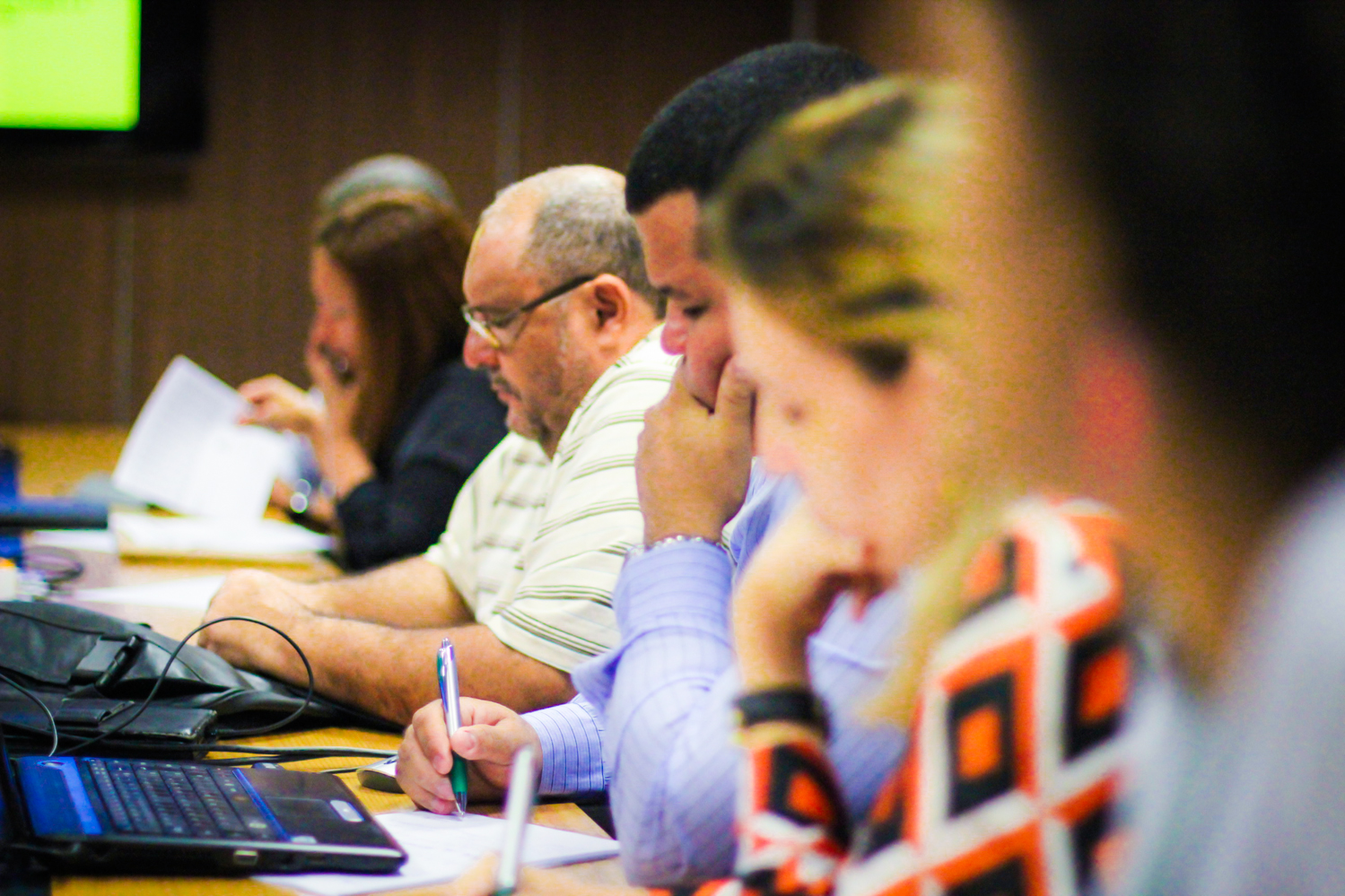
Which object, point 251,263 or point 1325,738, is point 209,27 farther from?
point 1325,738

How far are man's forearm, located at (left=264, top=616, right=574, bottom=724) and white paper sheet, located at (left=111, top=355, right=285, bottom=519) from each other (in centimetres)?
115

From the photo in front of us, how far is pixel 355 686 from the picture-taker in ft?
4.62

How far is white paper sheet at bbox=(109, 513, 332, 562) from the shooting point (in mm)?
2348

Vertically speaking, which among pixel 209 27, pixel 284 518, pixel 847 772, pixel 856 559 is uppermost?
pixel 209 27

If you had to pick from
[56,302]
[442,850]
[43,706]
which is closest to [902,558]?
[442,850]

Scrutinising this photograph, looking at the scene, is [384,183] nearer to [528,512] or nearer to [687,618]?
[528,512]

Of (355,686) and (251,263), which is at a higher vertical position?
(251,263)

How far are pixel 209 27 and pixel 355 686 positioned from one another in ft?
12.9

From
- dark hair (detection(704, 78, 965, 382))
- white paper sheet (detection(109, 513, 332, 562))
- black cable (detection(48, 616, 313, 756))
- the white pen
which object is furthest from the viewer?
white paper sheet (detection(109, 513, 332, 562))

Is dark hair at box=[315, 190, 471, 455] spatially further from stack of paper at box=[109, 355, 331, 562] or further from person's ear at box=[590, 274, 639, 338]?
person's ear at box=[590, 274, 639, 338]

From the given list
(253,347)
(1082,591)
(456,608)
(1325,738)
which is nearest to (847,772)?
(1082,591)

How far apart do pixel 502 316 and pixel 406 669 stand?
1.76 ft

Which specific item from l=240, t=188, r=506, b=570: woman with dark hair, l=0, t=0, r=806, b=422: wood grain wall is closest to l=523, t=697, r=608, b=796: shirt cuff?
l=240, t=188, r=506, b=570: woman with dark hair

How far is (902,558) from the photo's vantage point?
603 mm
